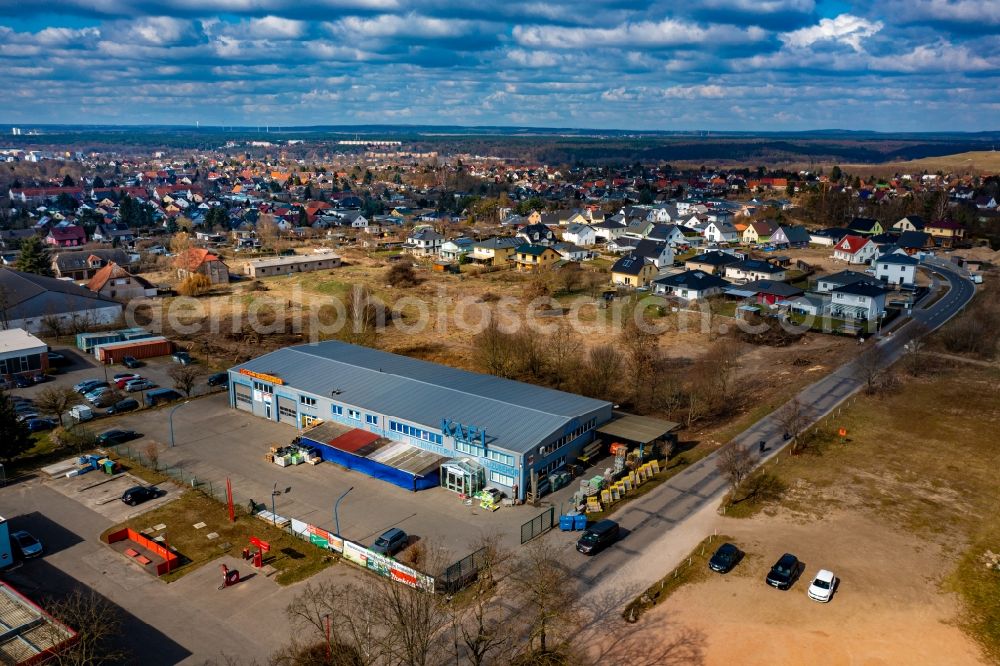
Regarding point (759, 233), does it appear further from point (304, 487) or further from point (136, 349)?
point (304, 487)

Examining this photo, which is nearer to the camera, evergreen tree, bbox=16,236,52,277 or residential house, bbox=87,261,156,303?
residential house, bbox=87,261,156,303

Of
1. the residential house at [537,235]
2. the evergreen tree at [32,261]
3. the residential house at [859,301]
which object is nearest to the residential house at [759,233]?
the residential house at [537,235]

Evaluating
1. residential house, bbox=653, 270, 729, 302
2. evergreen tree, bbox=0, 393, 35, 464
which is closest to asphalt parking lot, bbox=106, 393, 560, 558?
evergreen tree, bbox=0, 393, 35, 464

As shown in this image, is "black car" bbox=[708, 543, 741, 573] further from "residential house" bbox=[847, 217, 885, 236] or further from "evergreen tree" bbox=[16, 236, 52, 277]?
"residential house" bbox=[847, 217, 885, 236]

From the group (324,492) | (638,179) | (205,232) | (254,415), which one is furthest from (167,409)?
(638,179)

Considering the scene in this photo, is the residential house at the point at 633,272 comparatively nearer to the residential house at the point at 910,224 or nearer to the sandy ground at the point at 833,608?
the sandy ground at the point at 833,608

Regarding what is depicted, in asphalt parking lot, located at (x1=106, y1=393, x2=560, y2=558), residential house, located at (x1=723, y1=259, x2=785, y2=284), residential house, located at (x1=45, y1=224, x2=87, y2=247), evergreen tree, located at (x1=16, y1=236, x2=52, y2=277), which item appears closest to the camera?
asphalt parking lot, located at (x1=106, y1=393, x2=560, y2=558)
